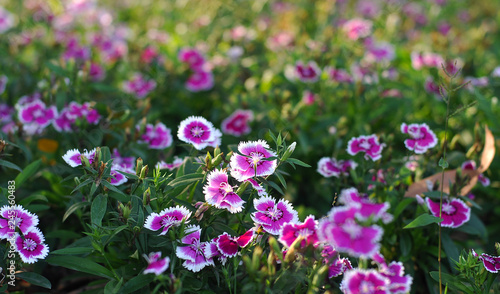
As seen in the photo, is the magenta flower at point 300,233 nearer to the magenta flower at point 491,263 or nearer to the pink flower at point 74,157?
the magenta flower at point 491,263

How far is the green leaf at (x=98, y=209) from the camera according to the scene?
1452 millimetres

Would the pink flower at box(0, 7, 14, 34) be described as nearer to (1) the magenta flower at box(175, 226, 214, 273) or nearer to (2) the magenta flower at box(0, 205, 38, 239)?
(2) the magenta flower at box(0, 205, 38, 239)

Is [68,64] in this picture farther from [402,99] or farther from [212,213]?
[402,99]

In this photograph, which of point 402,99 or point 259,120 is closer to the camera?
point 259,120

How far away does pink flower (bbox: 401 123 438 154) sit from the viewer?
1807 millimetres

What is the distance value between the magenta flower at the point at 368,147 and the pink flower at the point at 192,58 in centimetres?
140

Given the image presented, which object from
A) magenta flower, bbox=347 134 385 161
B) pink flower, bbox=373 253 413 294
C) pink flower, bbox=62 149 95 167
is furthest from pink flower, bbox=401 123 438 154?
pink flower, bbox=62 149 95 167

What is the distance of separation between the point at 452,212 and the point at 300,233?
770 mm

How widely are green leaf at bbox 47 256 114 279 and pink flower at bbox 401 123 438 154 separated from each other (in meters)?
1.17

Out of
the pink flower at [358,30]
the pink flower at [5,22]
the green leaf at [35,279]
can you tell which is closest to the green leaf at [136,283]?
the green leaf at [35,279]

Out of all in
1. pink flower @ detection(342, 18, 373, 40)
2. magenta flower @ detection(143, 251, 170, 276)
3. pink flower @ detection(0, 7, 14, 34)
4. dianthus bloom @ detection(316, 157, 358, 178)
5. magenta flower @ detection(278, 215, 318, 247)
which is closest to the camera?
magenta flower @ detection(143, 251, 170, 276)

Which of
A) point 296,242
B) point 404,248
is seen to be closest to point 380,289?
point 296,242

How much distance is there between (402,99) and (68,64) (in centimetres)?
189

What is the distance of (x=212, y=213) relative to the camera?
1.52 m
